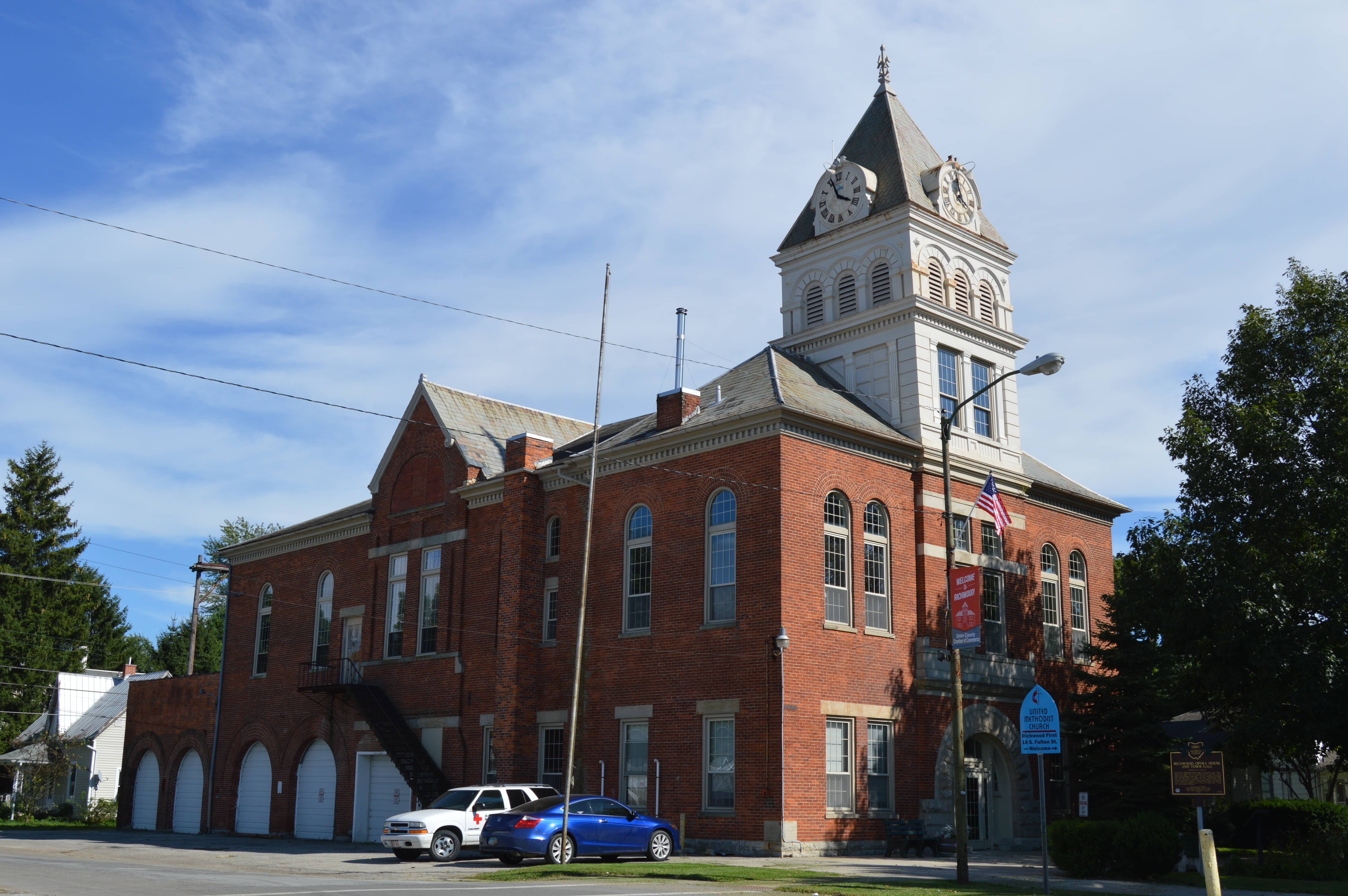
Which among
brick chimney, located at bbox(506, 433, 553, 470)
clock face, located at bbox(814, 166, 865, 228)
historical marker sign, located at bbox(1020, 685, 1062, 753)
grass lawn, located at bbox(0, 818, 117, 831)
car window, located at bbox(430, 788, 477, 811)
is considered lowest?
grass lawn, located at bbox(0, 818, 117, 831)

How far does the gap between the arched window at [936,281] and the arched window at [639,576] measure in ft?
34.2

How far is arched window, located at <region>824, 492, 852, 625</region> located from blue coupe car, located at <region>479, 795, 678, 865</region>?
651cm

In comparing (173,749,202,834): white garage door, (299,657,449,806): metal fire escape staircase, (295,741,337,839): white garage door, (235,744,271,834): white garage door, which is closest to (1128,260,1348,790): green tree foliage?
(299,657,449,806): metal fire escape staircase

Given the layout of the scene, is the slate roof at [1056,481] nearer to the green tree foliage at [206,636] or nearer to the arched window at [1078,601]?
the arched window at [1078,601]

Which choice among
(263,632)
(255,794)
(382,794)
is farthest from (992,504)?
(263,632)

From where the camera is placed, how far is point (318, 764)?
127ft

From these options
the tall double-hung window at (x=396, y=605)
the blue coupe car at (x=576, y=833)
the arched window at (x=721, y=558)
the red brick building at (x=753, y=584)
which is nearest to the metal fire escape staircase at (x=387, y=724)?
the red brick building at (x=753, y=584)

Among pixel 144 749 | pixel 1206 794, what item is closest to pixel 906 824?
pixel 1206 794

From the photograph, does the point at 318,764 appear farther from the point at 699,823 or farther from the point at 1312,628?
the point at 1312,628

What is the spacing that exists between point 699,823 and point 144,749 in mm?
30157

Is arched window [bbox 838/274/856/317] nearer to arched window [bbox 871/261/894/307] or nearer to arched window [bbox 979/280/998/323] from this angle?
arched window [bbox 871/261/894/307]

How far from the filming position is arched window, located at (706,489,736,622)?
2831 cm

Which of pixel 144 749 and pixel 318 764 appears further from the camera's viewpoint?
pixel 144 749

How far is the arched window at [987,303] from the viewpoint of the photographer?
35.0 m
